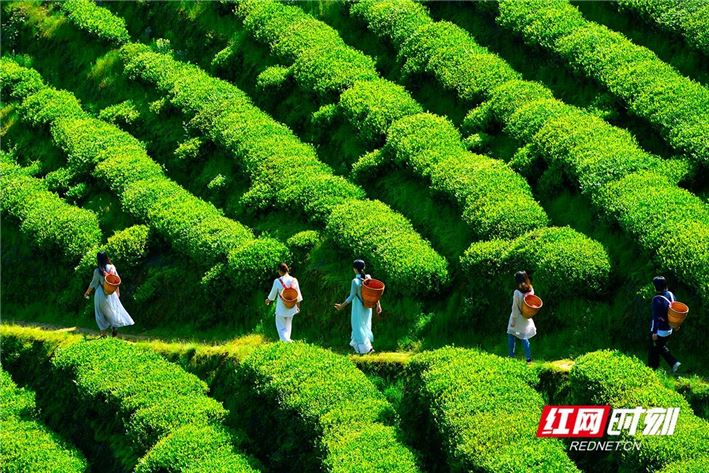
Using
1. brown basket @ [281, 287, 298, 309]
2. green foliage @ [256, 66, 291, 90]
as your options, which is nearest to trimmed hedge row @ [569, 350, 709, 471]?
brown basket @ [281, 287, 298, 309]

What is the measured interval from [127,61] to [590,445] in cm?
1811

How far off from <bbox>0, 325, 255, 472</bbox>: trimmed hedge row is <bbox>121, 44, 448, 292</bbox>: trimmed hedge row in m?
4.47

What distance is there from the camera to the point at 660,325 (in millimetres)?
21266

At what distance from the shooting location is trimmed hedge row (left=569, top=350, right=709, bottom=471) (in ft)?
63.5

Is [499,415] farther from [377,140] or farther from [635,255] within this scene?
[377,140]

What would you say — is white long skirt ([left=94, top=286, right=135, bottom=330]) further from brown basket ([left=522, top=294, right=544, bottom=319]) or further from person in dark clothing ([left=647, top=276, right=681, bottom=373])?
person in dark clothing ([left=647, top=276, right=681, bottom=373])

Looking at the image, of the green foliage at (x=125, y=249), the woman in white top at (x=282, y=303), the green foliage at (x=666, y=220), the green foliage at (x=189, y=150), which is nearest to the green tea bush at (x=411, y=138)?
the green foliage at (x=666, y=220)

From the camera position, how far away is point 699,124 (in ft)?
84.7

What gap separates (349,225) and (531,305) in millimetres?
5156

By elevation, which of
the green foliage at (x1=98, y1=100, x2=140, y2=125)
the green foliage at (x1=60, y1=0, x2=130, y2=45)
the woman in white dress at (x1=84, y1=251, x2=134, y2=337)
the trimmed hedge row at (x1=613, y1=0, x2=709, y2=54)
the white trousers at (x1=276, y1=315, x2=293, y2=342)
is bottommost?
the woman in white dress at (x1=84, y1=251, x2=134, y2=337)

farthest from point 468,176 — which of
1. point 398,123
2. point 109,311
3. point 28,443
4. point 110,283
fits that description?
point 28,443

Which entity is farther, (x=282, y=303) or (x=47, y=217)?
(x=47, y=217)

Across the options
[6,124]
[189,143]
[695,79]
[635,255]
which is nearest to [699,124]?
[695,79]

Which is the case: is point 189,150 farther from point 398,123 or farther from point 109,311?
point 109,311
